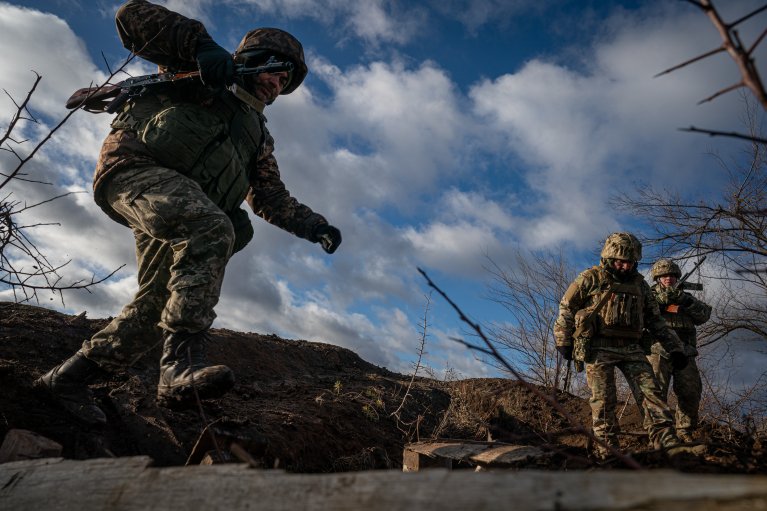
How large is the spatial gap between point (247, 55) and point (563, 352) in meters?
3.90

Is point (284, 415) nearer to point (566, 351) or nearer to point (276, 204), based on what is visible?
point (276, 204)

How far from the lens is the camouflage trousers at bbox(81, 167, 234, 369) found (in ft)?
7.54

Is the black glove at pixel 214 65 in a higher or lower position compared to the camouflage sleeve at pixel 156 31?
lower

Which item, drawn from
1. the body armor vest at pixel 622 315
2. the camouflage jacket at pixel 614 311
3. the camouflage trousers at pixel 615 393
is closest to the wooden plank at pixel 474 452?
the camouflage trousers at pixel 615 393

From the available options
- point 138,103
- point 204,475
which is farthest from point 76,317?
point 204,475

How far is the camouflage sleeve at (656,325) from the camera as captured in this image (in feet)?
17.0

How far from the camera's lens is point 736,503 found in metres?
0.63

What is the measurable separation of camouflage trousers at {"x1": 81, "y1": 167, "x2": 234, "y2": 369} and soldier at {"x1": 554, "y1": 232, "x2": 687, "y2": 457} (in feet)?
12.2

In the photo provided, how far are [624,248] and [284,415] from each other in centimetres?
355

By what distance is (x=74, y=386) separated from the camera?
8.54ft

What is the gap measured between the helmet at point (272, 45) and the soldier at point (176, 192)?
11mm

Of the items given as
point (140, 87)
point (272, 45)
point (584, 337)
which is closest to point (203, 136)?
point (140, 87)

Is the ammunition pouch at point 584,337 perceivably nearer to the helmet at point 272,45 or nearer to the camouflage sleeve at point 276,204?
the camouflage sleeve at point 276,204

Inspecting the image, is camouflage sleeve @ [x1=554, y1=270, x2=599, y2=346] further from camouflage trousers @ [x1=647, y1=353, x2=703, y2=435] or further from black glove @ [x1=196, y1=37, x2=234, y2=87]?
black glove @ [x1=196, y1=37, x2=234, y2=87]
